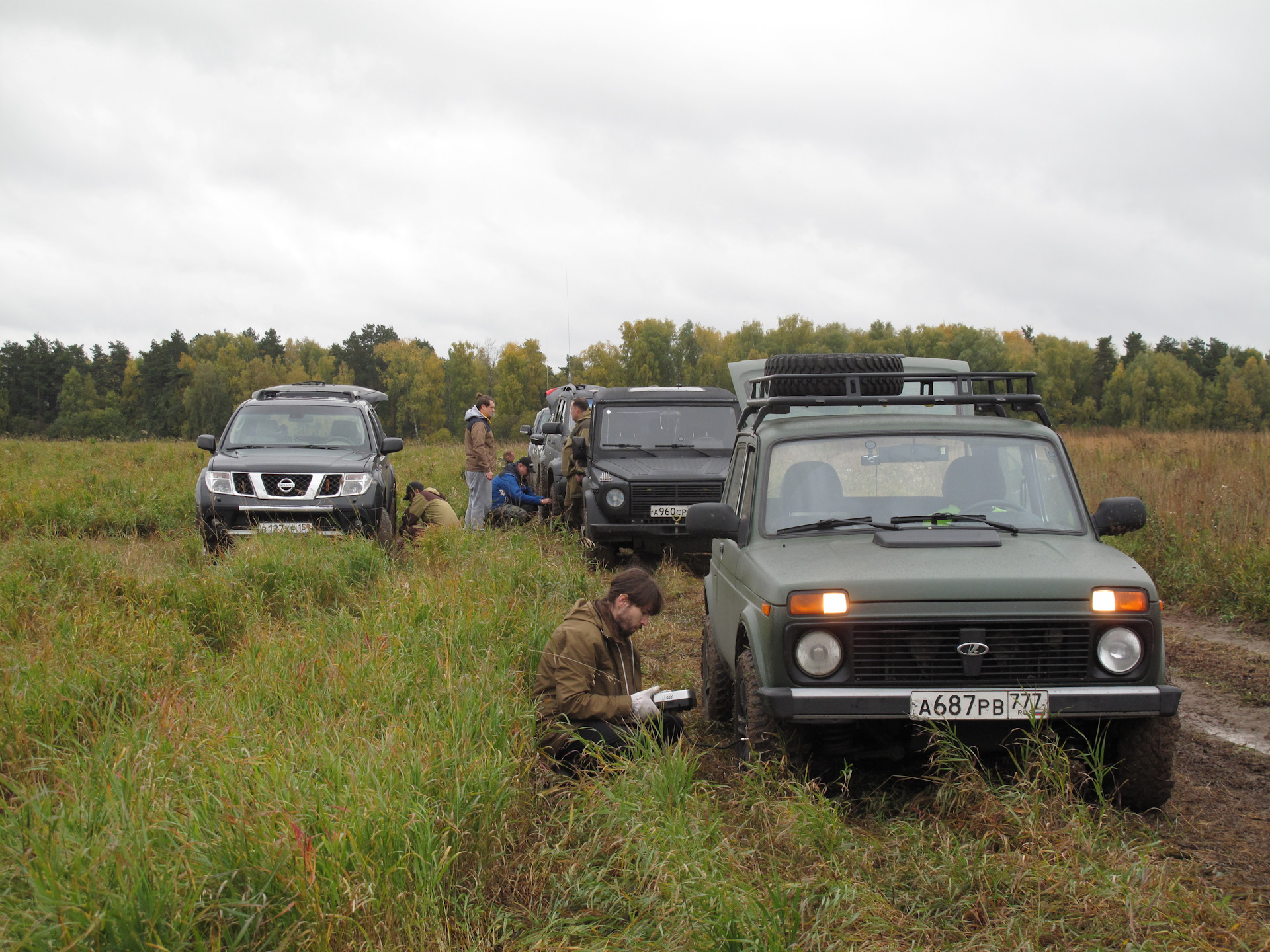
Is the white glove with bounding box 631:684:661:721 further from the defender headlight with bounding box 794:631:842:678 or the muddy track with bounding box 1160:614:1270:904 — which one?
the muddy track with bounding box 1160:614:1270:904

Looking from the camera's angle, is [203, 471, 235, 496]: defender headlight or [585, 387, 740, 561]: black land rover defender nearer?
[203, 471, 235, 496]: defender headlight

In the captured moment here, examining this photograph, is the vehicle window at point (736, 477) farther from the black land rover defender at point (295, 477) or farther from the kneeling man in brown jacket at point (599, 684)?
the black land rover defender at point (295, 477)

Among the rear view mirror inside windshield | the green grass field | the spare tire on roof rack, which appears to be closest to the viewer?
the green grass field

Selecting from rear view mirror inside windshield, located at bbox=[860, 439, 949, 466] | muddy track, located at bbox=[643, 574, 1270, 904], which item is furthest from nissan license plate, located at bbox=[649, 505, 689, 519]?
rear view mirror inside windshield, located at bbox=[860, 439, 949, 466]

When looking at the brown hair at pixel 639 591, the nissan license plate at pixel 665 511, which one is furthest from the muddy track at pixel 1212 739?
the nissan license plate at pixel 665 511

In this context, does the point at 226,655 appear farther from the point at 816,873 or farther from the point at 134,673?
the point at 816,873

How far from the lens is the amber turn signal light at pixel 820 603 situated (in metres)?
3.91

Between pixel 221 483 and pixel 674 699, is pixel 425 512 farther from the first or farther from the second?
pixel 674 699

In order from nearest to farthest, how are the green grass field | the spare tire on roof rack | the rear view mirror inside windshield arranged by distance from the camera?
the green grass field, the rear view mirror inside windshield, the spare tire on roof rack

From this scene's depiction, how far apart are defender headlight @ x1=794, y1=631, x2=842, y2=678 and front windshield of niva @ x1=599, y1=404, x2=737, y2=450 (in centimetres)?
810

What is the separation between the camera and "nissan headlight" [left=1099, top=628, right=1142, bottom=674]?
12.9 feet

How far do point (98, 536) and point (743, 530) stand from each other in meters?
10.9

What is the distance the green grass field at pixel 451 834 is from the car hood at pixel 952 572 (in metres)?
→ 0.65

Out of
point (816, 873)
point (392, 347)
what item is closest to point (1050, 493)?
point (816, 873)
